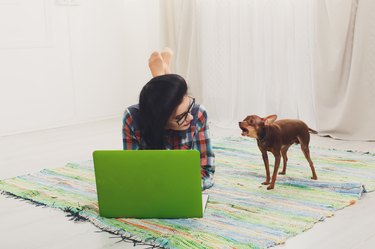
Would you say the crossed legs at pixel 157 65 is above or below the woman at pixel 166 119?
above

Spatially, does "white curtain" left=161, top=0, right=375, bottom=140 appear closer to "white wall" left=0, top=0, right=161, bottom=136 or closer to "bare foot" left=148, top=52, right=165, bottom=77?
"white wall" left=0, top=0, right=161, bottom=136

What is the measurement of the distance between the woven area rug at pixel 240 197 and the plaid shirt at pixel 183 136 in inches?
7.9

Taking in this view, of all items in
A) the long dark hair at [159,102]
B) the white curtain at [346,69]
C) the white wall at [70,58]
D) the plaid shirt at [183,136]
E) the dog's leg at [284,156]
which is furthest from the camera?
the white wall at [70,58]

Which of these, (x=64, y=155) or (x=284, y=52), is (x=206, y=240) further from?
(x=284, y=52)

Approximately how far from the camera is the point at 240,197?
88.0 inches

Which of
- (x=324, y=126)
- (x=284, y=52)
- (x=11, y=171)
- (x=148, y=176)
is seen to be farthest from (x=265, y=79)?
(x=148, y=176)

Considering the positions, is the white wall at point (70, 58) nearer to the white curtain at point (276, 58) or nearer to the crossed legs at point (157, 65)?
the white curtain at point (276, 58)

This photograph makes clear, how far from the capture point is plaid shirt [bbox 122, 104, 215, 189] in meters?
2.16

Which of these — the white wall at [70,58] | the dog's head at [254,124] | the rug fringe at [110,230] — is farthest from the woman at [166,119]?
the white wall at [70,58]

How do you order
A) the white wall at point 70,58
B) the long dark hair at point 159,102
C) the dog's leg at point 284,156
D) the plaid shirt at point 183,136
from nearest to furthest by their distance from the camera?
the long dark hair at point 159,102
the plaid shirt at point 183,136
the dog's leg at point 284,156
the white wall at point 70,58

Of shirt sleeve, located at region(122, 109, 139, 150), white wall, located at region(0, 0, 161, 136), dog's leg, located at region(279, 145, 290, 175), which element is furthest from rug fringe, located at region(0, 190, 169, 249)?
Result: white wall, located at region(0, 0, 161, 136)

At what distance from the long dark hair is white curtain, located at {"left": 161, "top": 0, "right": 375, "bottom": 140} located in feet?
5.17

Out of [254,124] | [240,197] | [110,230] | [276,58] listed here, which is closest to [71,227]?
[110,230]

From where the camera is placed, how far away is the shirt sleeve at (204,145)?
2.23 meters
